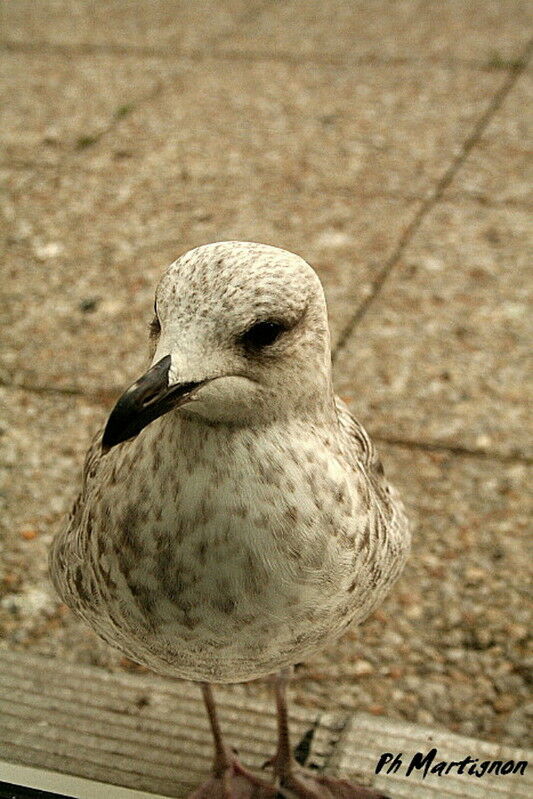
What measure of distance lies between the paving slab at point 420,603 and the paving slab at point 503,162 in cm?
225

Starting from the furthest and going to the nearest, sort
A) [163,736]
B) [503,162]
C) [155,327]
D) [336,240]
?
[503,162] → [336,240] → [163,736] → [155,327]

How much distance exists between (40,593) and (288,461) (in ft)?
5.62

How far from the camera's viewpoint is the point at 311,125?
6.53 meters

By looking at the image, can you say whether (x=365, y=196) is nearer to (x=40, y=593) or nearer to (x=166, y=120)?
(x=166, y=120)

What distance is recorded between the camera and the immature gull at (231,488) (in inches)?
71.3

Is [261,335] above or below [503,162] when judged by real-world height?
above

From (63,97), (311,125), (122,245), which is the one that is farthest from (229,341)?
(63,97)

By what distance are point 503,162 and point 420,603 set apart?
3413 mm

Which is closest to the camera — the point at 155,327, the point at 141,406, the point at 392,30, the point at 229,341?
the point at 141,406

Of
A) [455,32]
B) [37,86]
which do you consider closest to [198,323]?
[37,86]

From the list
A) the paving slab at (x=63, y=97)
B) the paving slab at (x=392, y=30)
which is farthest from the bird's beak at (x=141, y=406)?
the paving slab at (x=392, y=30)

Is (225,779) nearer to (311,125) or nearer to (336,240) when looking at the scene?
(336,240)

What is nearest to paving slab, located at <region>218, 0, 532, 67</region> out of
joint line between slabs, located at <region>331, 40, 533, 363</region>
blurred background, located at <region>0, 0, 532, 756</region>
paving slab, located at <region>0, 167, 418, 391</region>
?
blurred background, located at <region>0, 0, 532, 756</region>

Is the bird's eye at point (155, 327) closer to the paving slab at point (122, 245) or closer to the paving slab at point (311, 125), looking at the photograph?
the paving slab at point (122, 245)
